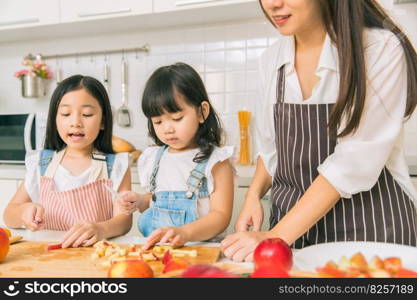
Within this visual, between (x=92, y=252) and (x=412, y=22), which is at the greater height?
(x=412, y=22)

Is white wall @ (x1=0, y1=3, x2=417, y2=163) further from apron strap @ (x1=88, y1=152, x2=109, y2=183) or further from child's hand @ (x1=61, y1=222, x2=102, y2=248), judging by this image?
child's hand @ (x1=61, y1=222, x2=102, y2=248)

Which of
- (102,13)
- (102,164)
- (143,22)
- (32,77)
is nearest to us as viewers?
(102,164)

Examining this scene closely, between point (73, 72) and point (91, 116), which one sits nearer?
point (91, 116)

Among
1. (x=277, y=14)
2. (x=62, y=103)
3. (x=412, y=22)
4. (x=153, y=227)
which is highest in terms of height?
(x=412, y=22)

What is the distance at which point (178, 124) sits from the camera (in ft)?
3.76

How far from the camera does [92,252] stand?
2.80 feet

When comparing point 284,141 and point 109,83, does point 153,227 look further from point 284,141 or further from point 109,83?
point 109,83

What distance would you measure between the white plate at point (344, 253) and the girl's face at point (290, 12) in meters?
0.44

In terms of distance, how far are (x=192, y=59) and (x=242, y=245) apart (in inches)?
70.7

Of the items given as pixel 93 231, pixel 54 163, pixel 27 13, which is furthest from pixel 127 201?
pixel 27 13

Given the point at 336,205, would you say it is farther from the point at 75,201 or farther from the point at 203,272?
the point at 75,201

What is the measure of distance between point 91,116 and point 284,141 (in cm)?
56

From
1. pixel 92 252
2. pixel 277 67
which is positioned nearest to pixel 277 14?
pixel 277 67

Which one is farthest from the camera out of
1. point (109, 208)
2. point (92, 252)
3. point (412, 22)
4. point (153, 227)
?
point (412, 22)
